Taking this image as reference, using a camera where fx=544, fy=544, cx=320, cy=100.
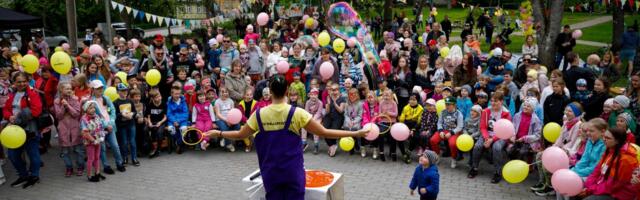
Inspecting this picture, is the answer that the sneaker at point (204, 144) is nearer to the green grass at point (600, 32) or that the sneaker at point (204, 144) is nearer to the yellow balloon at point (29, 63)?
the yellow balloon at point (29, 63)

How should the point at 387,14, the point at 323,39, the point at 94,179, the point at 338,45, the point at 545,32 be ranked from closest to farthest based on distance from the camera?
the point at 94,179
the point at 338,45
the point at 323,39
the point at 545,32
the point at 387,14

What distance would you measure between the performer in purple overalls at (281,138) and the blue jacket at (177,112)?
513 cm

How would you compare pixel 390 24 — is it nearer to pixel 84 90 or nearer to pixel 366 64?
pixel 366 64

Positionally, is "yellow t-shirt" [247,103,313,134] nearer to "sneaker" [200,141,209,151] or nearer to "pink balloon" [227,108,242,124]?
"pink balloon" [227,108,242,124]

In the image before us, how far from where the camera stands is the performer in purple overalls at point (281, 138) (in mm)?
4102

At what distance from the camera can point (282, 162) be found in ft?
13.6

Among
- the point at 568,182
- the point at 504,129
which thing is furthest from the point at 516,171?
the point at 504,129

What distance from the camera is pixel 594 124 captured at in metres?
5.71

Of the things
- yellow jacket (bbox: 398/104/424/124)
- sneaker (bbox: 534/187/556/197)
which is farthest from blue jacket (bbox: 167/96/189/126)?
sneaker (bbox: 534/187/556/197)

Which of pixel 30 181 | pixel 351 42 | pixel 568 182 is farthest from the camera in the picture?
pixel 351 42

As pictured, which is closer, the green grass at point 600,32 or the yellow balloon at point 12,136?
the yellow balloon at point 12,136

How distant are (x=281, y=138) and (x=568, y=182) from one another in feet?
10.4

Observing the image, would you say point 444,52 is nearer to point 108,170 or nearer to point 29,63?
point 108,170

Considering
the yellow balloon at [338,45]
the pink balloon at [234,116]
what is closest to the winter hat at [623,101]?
the pink balloon at [234,116]
